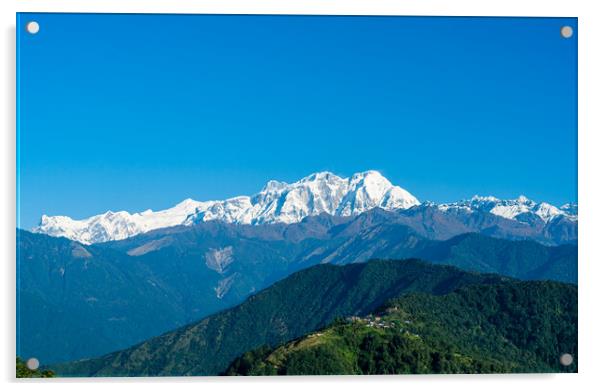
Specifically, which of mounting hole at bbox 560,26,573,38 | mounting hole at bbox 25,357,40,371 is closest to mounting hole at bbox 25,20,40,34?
mounting hole at bbox 25,357,40,371

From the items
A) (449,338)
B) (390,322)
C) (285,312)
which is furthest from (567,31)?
(285,312)

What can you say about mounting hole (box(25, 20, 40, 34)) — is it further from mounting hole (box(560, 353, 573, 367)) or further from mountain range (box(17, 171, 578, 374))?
mountain range (box(17, 171, 578, 374))

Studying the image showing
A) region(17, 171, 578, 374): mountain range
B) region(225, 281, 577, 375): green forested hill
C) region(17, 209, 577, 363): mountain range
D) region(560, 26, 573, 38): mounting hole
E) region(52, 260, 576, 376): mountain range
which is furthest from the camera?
region(17, 209, 577, 363): mountain range

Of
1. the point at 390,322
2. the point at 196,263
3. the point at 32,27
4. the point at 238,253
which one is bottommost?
the point at 196,263

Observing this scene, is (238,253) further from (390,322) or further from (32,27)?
(32,27)

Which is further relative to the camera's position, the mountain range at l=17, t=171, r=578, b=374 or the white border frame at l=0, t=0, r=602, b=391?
the mountain range at l=17, t=171, r=578, b=374

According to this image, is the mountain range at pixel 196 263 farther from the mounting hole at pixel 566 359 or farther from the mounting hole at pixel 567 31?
the mounting hole at pixel 567 31
